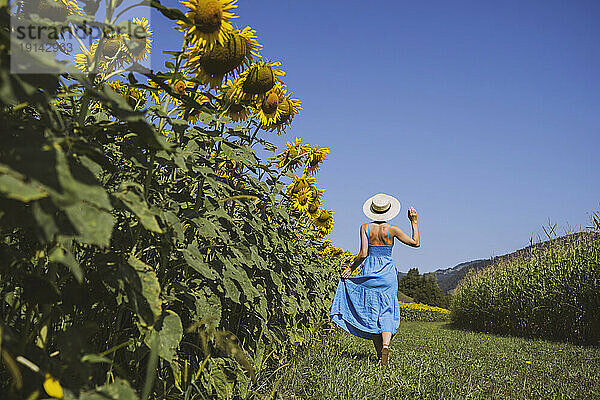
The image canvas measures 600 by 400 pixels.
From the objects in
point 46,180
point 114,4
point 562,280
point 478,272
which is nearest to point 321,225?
point 562,280

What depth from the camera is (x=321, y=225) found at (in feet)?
22.0

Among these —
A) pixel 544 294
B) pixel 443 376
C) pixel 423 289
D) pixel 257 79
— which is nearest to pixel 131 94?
pixel 257 79

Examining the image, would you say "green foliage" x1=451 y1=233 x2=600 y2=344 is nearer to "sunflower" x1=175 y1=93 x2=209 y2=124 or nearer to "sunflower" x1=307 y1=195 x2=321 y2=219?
"sunflower" x1=307 y1=195 x2=321 y2=219

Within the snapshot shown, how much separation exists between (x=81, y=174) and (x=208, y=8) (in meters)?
1.30

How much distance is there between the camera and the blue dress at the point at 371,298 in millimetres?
4520

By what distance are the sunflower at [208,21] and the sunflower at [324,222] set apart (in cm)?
457

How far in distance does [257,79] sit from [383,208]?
2.97 meters

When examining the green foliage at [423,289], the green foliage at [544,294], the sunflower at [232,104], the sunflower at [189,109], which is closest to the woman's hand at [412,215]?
the sunflower at [232,104]

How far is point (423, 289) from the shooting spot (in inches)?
1188

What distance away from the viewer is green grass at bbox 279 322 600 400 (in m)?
2.66

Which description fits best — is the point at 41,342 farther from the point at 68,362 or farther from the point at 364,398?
the point at 364,398

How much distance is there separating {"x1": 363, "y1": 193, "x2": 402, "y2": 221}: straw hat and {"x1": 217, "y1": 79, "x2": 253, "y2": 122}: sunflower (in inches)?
103

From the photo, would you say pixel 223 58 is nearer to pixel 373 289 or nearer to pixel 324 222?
pixel 373 289

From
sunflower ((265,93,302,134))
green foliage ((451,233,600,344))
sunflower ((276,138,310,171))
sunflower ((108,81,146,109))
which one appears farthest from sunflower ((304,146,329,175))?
green foliage ((451,233,600,344))
